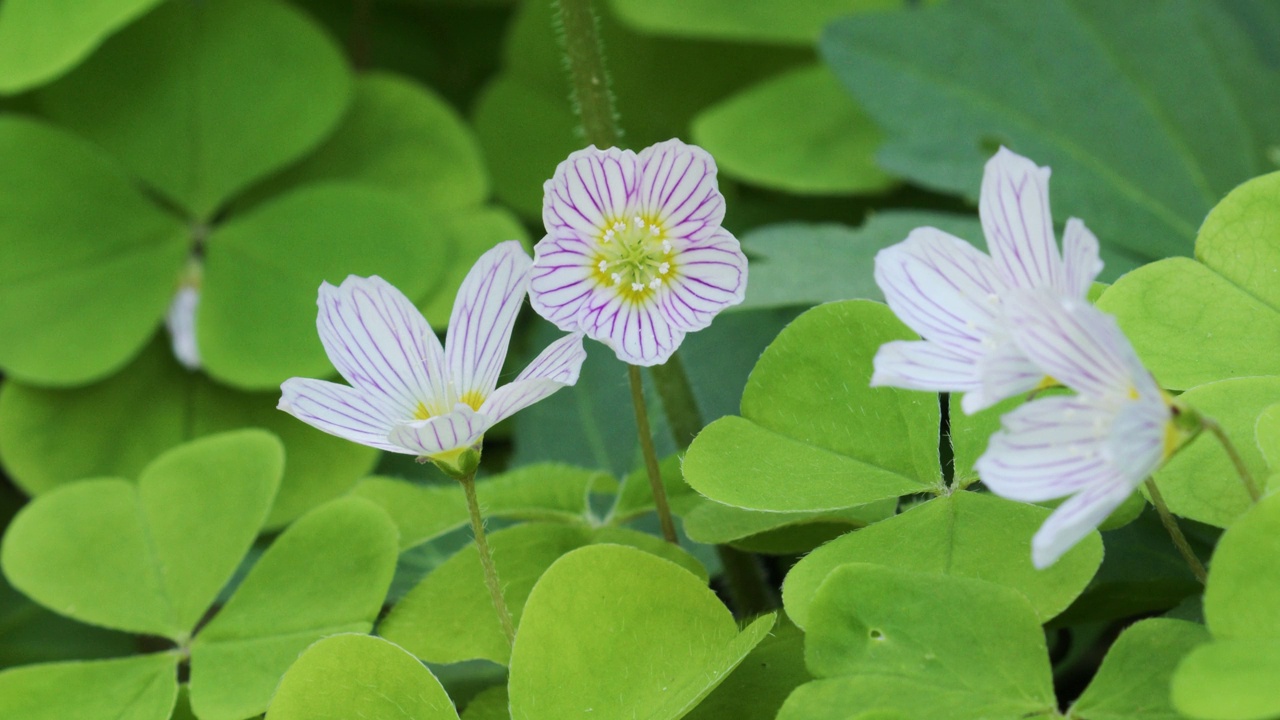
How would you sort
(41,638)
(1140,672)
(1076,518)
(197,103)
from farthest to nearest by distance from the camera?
(197,103) < (41,638) < (1140,672) < (1076,518)

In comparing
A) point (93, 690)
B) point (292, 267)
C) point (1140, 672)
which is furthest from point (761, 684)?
point (292, 267)

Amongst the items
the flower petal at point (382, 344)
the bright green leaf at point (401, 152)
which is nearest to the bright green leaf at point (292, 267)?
the bright green leaf at point (401, 152)

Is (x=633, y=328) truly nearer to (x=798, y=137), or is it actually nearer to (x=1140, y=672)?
(x=1140, y=672)

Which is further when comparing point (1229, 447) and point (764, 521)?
point (764, 521)

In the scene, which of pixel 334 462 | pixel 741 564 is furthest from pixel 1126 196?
pixel 334 462

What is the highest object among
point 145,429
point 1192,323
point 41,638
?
point 1192,323

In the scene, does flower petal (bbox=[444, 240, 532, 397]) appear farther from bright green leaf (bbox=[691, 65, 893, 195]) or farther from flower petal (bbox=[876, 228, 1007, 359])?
bright green leaf (bbox=[691, 65, 893, 195])

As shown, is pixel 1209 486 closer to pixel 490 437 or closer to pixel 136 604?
pixel 136 604
